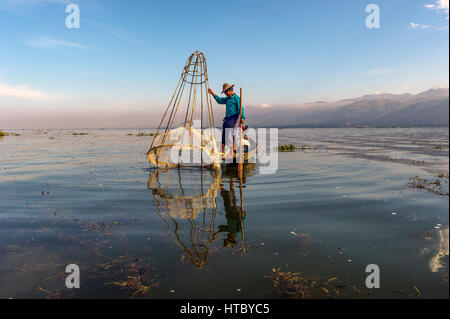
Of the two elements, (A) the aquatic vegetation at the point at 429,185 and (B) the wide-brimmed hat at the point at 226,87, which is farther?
(B) the wide-brimmed hat at the point at 226,87

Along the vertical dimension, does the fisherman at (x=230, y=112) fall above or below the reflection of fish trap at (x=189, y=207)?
above

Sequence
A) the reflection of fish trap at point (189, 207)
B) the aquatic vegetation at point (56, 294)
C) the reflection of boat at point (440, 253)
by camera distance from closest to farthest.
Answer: the aquatic vegetation at point (56, 294) < the reflection of boat at point (440, 253) < the reflection of fish trap at point (189, 207)

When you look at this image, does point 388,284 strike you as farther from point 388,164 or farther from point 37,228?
point 388,164

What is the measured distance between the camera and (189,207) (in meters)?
6.87

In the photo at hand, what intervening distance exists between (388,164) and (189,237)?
1260 cm

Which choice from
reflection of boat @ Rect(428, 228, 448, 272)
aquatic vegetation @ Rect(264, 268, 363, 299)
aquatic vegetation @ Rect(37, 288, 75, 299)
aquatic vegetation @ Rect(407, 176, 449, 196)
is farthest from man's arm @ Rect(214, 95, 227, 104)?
aquatic vegetation @ Rect(37, 288, 75, 299)

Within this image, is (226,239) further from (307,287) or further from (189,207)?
(189,207)

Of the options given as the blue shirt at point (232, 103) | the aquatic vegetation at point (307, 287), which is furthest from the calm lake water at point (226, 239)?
the blue shirt at point (232, 103)

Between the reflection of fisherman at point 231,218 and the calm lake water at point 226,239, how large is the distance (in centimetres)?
3

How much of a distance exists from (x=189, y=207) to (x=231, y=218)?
1433mm

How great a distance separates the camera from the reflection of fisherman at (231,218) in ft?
16.2

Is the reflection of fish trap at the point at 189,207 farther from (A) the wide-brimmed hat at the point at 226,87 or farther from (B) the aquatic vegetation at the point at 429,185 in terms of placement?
(B) the aquatic vegetation at the point at 429,185

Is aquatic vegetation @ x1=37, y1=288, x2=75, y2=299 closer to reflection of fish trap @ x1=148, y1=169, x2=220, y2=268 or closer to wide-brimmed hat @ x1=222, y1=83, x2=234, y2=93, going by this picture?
reflection of fish trap @ x1=148, y1=169, x2=220, y2=268

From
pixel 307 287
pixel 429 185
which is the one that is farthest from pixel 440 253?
pixel 429 185
